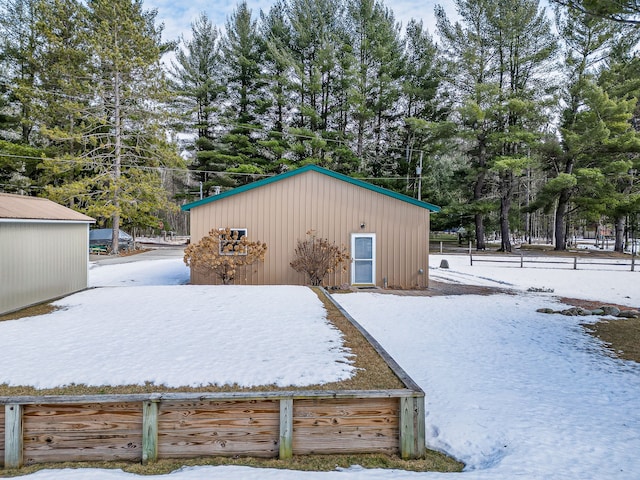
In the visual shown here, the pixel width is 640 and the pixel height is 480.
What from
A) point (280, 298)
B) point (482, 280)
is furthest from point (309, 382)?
point (482, 280)

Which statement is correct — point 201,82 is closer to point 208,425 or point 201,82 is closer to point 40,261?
point 40,261

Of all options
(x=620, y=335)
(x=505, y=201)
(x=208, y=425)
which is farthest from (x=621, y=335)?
(x=505, y=201)

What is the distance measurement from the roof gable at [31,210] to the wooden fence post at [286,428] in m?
5.97

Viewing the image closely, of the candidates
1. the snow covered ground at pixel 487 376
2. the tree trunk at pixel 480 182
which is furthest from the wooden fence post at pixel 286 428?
the tree trunk at pixel 480 182

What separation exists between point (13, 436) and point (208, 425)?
1434mm

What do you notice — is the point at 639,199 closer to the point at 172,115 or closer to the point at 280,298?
the point at 280,298

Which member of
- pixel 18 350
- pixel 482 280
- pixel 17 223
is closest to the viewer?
pixel 18 350

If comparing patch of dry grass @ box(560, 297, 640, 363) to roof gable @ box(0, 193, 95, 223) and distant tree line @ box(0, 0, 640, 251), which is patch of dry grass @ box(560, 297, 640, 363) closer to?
roof gable @ box(0, 193, 95, 223)

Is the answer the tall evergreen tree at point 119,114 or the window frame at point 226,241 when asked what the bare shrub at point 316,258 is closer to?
the window frame at point 226,241

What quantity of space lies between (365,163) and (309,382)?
2738 cm

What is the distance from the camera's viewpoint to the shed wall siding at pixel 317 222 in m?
11.0

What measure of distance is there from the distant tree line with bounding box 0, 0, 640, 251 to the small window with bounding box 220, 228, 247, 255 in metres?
13.1

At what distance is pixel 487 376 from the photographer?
4926 millimetres

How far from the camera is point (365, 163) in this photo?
29.6m
